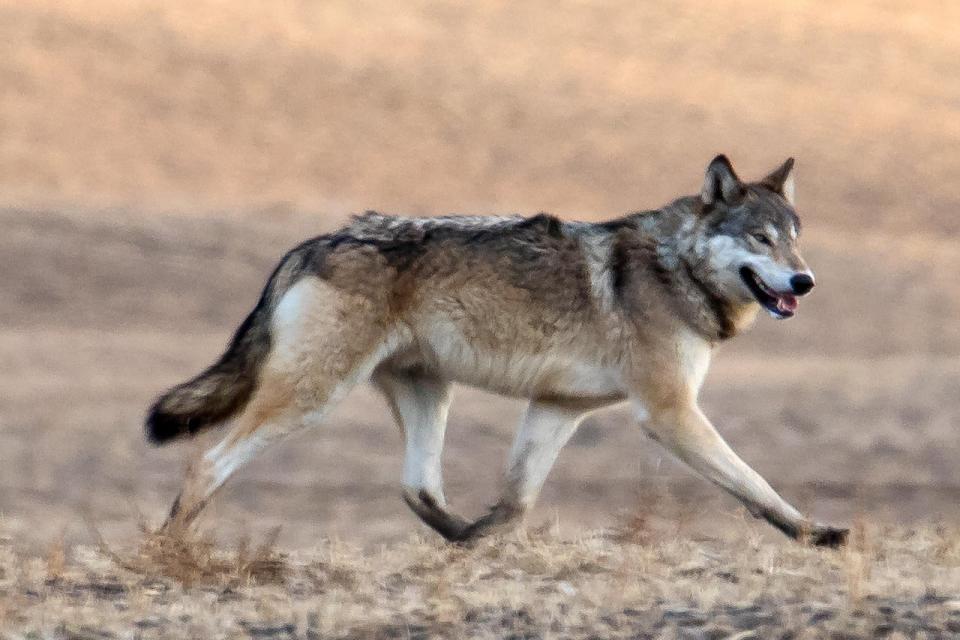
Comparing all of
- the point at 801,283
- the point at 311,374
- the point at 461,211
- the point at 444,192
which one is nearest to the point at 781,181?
the point at 801,283

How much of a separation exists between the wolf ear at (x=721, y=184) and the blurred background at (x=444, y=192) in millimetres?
3413

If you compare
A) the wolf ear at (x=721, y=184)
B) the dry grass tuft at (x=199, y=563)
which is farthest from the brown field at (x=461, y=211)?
the wolf ear at (x=721, y=184)

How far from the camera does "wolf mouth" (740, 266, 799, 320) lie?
7.80 m

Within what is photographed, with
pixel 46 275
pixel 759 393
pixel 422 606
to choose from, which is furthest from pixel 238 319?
pixel 422 606

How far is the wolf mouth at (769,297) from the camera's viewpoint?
780 cm

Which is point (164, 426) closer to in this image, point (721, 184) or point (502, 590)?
point (502, 590)

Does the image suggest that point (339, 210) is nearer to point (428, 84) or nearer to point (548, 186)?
point (548, 186)

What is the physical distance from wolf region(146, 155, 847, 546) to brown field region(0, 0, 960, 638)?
0.45m

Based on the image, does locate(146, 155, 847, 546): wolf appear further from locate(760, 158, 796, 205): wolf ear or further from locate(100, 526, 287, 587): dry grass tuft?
locate(100, 526, 287, 587): dry grass tuft

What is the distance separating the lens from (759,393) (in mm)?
17062

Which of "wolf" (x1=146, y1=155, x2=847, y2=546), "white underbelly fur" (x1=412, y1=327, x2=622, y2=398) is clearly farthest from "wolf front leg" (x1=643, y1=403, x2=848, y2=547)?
"white underbelly fur" (x1=412, y1=327, x2=622, y2=398)

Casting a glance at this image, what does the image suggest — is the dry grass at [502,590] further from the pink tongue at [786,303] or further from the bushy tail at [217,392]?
the pink tongue at [786,303]

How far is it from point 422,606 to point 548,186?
20.7 metres

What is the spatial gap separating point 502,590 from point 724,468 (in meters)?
1.64
